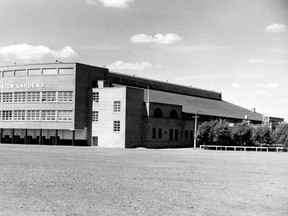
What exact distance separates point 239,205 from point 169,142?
67944 mm

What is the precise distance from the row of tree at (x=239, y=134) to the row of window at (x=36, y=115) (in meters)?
21.6

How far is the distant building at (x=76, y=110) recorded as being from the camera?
73.2 metres

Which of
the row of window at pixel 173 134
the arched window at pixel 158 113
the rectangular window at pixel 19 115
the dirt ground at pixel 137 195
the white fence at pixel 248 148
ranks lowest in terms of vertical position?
the dirt ground at pixel 137 195

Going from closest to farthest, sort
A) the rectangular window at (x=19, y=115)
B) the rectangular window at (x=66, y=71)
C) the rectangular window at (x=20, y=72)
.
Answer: the rectangular window at (x=66, y=71)
the rectangular window at (x=19, y=115)
the rectangular window at (x=20, y=72)

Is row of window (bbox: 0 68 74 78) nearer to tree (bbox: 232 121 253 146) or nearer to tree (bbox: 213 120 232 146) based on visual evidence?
tree (bbox: 213 120 232 146)

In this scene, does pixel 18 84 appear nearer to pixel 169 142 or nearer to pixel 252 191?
pixel 169 142

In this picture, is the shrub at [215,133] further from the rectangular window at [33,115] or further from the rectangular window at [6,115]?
the rectangular window at [6,115]

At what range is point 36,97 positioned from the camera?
7625 centimetres

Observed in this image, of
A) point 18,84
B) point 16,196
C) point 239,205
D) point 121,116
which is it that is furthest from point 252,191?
point 18,84

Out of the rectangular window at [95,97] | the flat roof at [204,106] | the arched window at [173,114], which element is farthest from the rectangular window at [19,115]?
the arched window at [173,114]

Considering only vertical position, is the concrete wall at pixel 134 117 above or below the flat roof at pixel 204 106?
below

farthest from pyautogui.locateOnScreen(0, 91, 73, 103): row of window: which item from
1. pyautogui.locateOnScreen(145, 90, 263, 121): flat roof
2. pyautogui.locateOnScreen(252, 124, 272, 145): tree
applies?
pyautogui.locateOnScreen(252, 124, 272, 145): tree

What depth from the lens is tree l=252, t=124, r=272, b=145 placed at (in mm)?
76188

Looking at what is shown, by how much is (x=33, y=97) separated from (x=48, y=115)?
13.9 feet
